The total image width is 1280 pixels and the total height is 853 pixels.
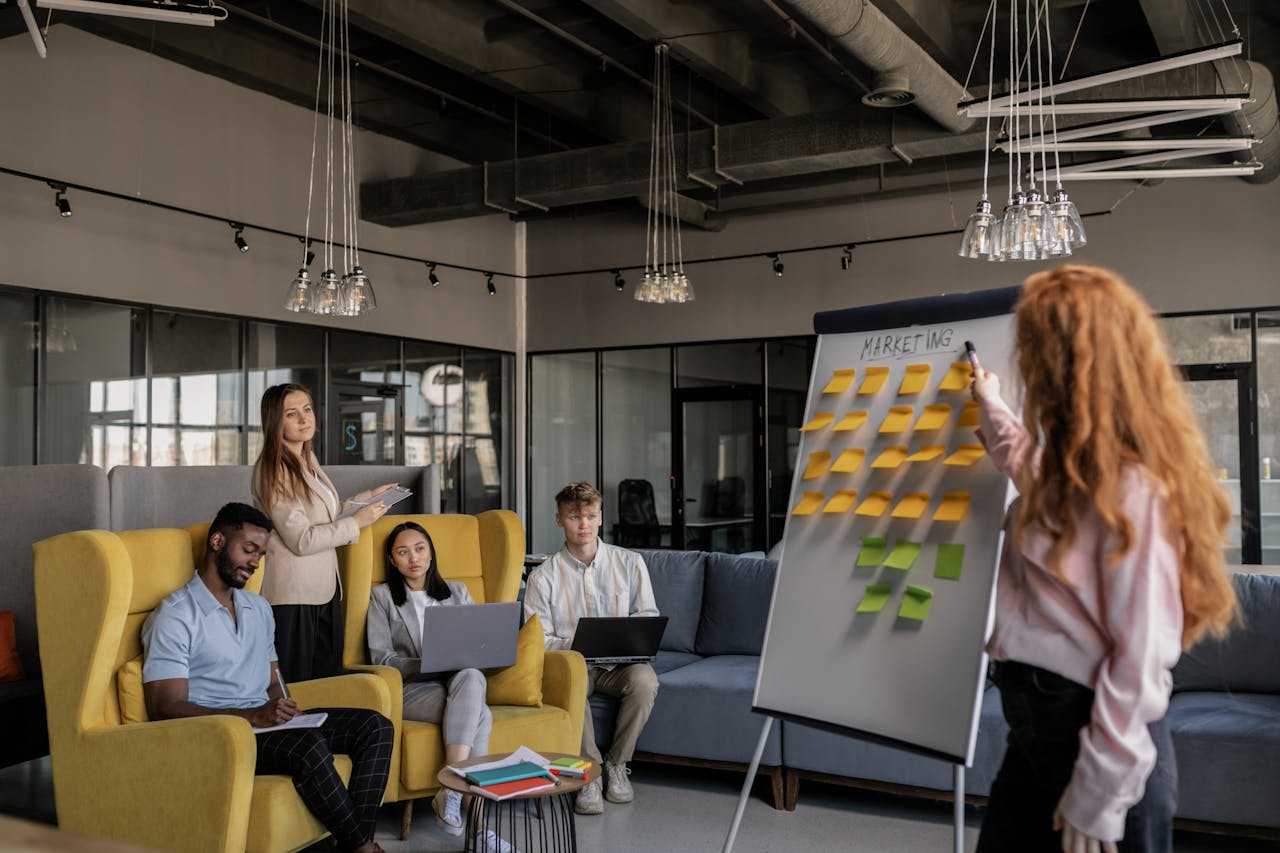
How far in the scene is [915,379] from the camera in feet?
8.91

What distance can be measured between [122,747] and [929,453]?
8.07ft

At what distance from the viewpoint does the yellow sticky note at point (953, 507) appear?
2.46 m

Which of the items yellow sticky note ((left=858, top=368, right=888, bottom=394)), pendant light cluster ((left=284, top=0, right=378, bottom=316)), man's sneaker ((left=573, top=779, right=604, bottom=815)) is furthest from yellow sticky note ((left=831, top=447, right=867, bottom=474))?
pendant light cluster ((left=284, top=0, right=378, bottom=316))

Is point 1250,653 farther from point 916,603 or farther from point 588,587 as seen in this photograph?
point 588,587

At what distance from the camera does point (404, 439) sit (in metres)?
10.0

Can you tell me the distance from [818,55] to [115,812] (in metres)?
7.12

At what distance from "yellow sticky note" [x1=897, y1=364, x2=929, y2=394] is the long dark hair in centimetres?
243

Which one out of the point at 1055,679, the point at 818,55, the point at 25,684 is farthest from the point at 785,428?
the point at 1055,679

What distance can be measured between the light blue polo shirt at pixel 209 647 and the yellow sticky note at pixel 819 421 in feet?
6.44

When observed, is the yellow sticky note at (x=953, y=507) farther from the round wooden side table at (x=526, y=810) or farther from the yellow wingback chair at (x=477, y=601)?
the yellow wingback chair at (x=477, y=601)

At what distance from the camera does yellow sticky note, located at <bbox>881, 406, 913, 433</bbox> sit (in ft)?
8.81

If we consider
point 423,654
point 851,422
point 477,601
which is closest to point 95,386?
point 477,601

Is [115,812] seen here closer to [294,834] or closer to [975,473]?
[294,834]

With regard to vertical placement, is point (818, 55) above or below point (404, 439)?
above
